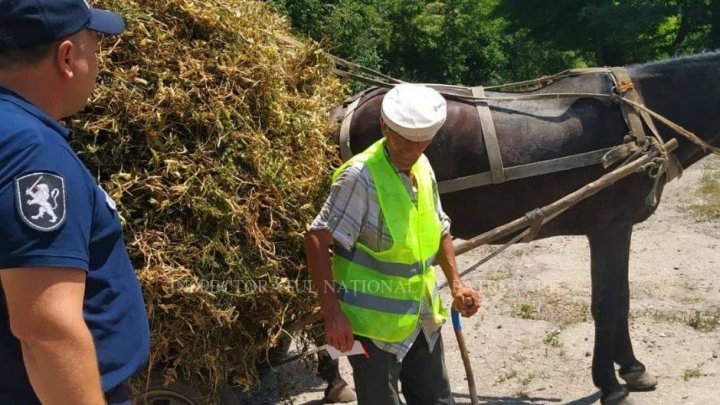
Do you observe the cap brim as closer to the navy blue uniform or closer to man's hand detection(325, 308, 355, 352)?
the navy blue uniform

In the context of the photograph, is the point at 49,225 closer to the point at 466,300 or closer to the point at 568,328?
the point at 466,300

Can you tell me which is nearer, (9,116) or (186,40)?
(9,116)

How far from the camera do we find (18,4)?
1.32 metres

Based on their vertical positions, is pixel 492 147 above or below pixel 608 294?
above

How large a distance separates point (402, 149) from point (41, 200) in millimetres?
1449

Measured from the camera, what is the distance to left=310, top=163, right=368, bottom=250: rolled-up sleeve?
251 centimetres

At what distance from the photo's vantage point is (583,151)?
366 centimetres

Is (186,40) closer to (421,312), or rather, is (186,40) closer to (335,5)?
(421,312)

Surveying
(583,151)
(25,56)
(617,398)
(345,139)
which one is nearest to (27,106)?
(25,56)

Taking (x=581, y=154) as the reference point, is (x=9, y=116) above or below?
above

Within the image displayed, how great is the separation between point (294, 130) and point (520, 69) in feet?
64.2

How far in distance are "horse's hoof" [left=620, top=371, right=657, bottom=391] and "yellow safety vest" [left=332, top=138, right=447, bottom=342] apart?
1937 millimetres

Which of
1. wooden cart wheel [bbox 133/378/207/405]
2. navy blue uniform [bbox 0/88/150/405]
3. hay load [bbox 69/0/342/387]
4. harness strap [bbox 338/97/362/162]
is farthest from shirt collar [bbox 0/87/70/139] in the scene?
harness strap [bbox 338/97/362/162]

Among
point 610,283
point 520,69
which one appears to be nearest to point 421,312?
point 610,283
